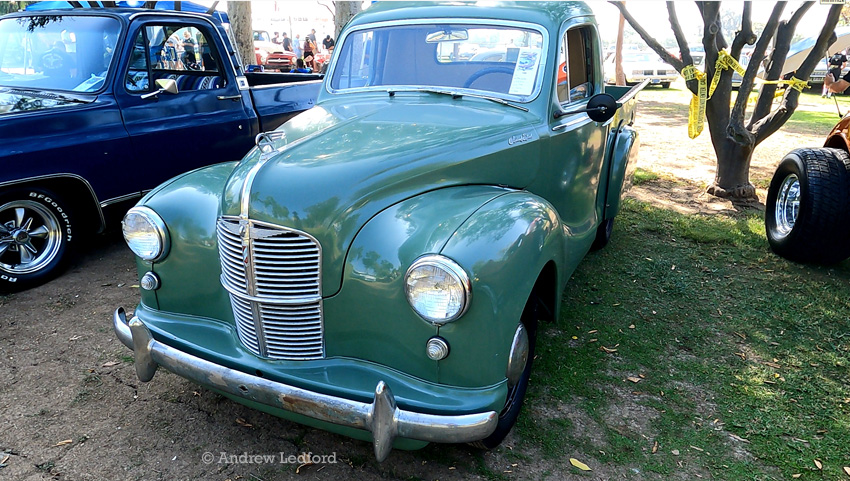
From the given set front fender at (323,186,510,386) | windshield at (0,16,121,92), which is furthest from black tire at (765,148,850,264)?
windshield at (0,16,121,92)

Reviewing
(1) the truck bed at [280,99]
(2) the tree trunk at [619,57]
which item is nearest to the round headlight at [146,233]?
(1) the truck bed at [280,99]

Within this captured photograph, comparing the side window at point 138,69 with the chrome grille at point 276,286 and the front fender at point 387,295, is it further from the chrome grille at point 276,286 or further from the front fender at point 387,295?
the front fender at point 387,295

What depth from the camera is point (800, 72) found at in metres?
6.22

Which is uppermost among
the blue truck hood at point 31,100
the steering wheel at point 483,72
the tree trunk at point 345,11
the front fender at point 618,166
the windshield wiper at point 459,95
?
the tree trunk at point 345,11

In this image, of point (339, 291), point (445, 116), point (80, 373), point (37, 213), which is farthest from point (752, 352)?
point (37, 213)

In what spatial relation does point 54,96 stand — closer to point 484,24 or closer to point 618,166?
point 484,24

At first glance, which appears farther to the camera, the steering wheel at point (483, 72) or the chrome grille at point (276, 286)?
the steering wheel at point (483, 72)

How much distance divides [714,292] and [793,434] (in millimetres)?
1663

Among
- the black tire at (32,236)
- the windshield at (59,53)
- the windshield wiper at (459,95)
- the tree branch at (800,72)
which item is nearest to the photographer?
the windshield wiper at (459,95)

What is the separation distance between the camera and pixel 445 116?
3.19 meters

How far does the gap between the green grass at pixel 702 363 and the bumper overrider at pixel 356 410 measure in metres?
0.81

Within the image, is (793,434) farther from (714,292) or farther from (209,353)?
(209,353)

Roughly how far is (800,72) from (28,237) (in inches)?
283

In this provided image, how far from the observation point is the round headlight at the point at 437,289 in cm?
219
